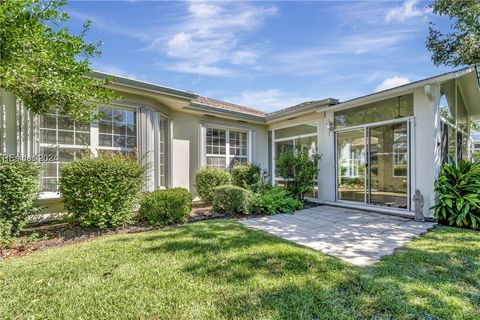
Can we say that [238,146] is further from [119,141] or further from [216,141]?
[119,141]

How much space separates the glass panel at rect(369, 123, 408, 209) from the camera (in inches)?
266

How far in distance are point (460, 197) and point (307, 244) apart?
4.31 metres

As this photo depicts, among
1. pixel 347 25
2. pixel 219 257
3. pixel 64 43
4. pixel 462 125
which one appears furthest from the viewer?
pixel 462 125

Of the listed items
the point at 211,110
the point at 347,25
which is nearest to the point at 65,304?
the point at 211,110

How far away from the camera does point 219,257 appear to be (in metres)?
3.52

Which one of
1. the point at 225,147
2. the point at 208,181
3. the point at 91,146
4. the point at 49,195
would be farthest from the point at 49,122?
the point at 225,147

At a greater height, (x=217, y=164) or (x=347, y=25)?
(x=347, y=25)

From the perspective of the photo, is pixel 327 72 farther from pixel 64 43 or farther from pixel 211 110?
pixel 64 43

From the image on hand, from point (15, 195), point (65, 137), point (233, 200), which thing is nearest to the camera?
point (15, 195)

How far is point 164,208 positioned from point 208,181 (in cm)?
269

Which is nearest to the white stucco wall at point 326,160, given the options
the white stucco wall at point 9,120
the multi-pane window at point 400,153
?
the multi-pane window at point 400,153

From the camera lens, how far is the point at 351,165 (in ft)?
26.2

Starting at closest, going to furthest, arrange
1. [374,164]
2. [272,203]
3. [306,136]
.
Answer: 1. [272,203]
2. [374,164]
3. [306,136]

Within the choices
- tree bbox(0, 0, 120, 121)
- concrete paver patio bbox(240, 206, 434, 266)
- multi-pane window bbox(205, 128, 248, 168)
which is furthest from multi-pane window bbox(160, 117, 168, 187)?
concrete paver patio bbox(240, 206, 434, 266)
